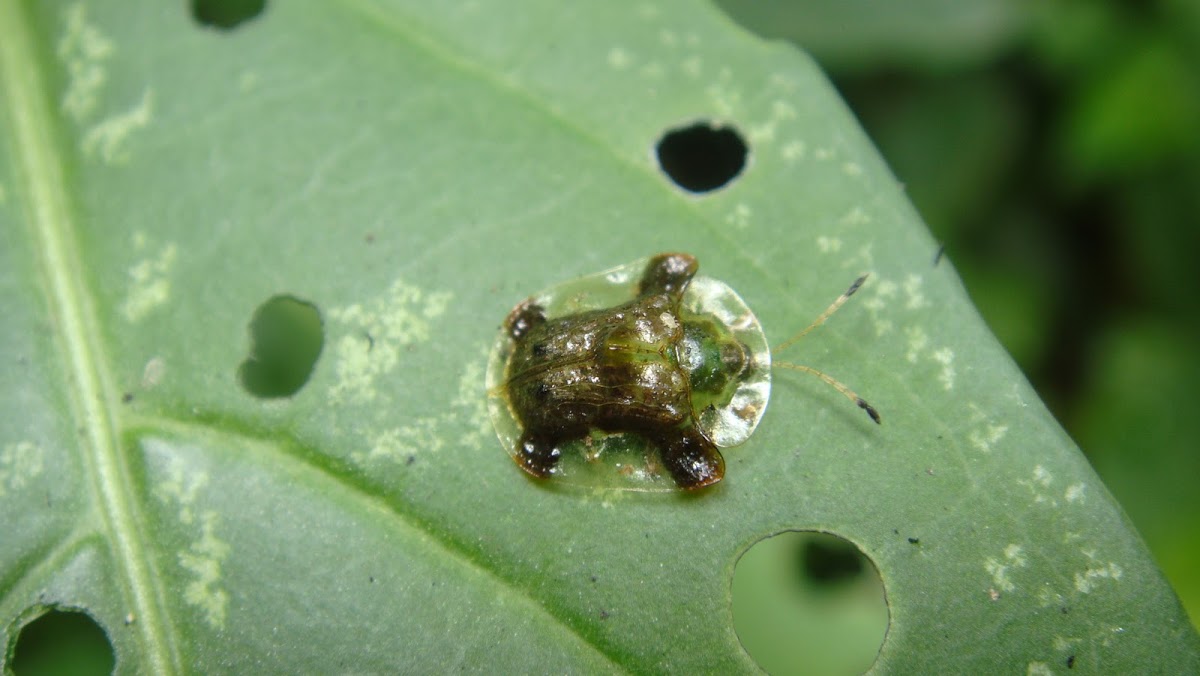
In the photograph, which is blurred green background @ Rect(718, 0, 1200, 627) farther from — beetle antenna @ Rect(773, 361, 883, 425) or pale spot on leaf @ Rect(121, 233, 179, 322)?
pale spot on leaf @ Rect(121, 233, 179, 322)

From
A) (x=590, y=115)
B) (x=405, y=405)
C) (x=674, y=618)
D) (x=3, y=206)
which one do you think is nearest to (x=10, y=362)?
(x=3, y=206)

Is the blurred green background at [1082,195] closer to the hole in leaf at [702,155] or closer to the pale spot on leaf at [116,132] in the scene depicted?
the hole in leaf at [702,155]

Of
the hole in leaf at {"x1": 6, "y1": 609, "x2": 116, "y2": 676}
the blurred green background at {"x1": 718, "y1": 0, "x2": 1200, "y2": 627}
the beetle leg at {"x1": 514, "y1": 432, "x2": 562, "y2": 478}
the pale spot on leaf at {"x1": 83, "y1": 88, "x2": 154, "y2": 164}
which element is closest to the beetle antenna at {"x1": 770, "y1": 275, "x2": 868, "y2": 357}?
the beetle leg at {"x1": 514, "y1": 432, "x2": 562, "y2": 478}

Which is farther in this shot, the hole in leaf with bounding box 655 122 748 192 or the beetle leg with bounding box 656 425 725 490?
the hole in leaf with bounding box 655 122 748 192

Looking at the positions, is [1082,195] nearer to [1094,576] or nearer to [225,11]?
[1094,576]

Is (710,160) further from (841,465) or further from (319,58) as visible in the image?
(319,58)
